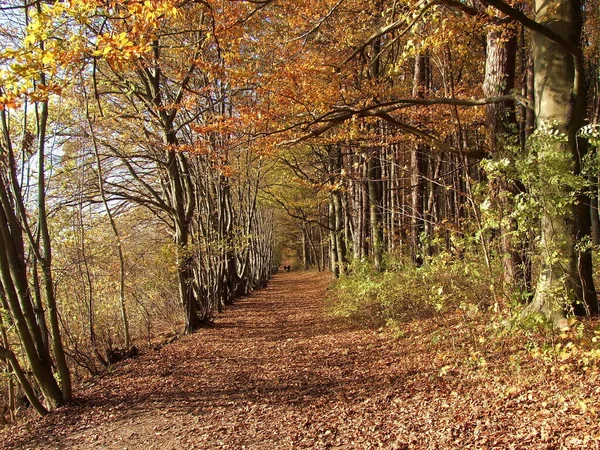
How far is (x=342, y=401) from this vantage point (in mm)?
5039

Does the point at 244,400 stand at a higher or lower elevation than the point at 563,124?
lower

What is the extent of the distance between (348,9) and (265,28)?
6.35 feet

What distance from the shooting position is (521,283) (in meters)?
5.07

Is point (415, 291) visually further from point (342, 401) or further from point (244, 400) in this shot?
point (244, 400)

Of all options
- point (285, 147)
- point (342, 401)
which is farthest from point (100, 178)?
point (342, 401)

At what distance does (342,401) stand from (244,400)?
4.60 feet

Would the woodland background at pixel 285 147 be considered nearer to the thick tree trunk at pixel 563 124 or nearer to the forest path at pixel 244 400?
the thick tree trunk at pixel 563 124

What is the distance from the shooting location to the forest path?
438cm

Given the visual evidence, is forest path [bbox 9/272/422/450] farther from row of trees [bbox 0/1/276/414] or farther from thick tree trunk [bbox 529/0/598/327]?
thick tree trunk [bbox 529/0/598/327]

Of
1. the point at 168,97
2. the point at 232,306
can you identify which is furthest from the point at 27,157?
the point at 232,306

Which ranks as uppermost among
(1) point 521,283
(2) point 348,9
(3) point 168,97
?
(2) point 348,9

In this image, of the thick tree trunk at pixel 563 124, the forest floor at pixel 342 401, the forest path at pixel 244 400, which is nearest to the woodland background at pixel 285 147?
the thick tree trunk at pixel 563 124

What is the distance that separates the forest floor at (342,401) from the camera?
3699 millimetres

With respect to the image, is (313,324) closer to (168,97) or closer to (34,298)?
(34,298)
